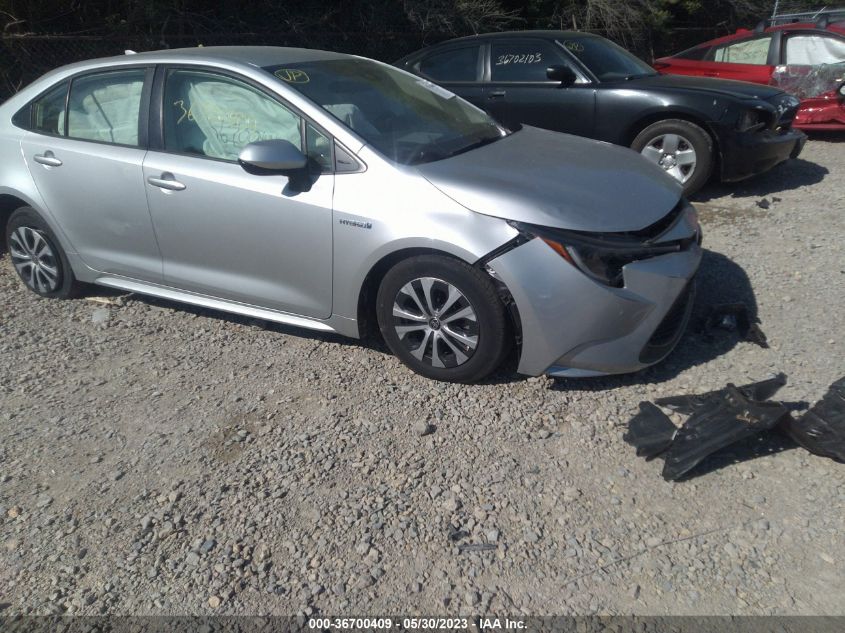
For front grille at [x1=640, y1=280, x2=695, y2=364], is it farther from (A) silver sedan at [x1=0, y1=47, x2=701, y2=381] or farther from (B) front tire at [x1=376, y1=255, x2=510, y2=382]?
(B) front tire at [x1=376, y1=255, x2=510, y2=382]

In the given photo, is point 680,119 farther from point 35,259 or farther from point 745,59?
point 35,259

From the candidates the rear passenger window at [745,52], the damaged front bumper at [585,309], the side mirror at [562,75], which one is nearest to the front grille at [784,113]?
the side mirror at [562,75]

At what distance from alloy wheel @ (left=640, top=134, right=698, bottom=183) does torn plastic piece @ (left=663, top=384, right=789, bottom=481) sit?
413cm

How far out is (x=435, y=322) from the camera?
12.9 ft

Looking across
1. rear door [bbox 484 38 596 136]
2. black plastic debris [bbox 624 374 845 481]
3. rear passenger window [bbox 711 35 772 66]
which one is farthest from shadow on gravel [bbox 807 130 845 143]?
black plastic debris [bbox 624 374 845 481]

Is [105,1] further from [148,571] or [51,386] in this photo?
[148,571]

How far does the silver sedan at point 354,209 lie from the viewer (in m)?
3.67

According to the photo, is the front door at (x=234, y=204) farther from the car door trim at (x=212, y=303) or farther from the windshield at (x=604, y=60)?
the windshield at (x=604, y=60)

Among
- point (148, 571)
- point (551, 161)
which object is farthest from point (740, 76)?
point (148, 571)

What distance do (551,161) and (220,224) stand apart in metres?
1.92

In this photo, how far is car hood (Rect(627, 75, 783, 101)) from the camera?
275 inches

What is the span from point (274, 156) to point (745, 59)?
8.10 meters

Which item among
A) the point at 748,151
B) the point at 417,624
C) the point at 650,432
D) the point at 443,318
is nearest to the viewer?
the point at 417,624

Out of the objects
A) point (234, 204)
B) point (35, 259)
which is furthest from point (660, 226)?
point (35, 259)
